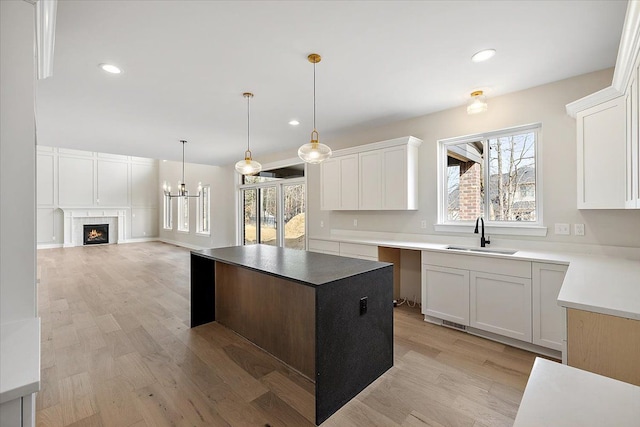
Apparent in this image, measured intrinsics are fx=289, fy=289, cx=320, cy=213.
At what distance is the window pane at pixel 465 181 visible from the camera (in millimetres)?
3588

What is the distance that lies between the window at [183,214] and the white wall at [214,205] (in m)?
0.21

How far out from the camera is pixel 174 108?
12.1 feet

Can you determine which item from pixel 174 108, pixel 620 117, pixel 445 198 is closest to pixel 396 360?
pixel 445 198

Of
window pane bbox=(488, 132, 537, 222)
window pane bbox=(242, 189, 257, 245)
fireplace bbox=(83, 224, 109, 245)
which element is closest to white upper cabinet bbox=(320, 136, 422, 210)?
window pane bbox=(488, 132, 537, 222)

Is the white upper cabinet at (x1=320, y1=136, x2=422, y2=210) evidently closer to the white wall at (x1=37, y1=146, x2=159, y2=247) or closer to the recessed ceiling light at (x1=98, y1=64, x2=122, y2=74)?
the recessed ceiling light at (x1=98, y1=64, x2=122, y2=74)

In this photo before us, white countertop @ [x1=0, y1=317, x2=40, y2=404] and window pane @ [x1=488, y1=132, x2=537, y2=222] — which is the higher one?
window pane @ [x1=488, y1=132, x2=537, y2=222]

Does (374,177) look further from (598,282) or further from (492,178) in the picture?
(598,282)

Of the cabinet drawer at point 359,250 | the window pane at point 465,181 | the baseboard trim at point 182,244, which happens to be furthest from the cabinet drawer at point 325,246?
the baseboard trim at point 182,244

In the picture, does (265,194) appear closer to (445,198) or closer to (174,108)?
(174,108)

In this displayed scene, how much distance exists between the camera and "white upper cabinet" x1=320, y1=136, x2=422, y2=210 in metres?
3.83

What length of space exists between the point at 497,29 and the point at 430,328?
9.29 feet

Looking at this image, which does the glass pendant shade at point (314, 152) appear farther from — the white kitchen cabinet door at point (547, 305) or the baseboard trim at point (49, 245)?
the baseboard trim at point (49, 245)

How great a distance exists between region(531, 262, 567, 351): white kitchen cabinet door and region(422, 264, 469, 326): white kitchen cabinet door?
0.58m

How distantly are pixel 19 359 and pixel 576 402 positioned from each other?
1579 mm
